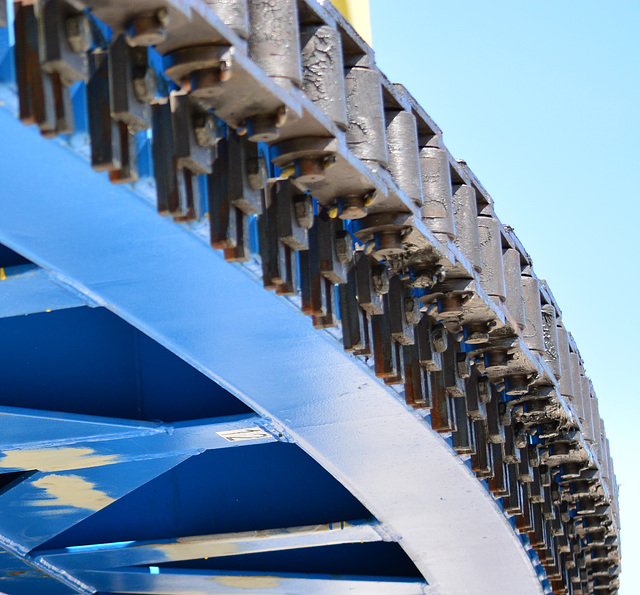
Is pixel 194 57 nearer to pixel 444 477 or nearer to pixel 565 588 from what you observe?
pixel 444 477

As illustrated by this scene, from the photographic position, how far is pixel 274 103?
6.85m

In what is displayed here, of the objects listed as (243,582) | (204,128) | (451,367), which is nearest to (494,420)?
(451,367)

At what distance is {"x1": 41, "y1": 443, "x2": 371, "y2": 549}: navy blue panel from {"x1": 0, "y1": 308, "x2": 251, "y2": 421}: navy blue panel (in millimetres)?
2301

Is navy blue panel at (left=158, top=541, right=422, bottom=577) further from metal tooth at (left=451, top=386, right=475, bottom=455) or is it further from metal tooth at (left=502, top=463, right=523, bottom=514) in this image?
metal tooth at (left=451, top=386, right=475, bottom=455)

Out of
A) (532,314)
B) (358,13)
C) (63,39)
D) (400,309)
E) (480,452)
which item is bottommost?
(480,452)

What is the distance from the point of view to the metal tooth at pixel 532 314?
39.6 ft

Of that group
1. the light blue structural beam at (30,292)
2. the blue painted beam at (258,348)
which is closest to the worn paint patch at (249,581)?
the blue painted beam at (258,348)

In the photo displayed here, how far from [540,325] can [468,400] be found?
1.18 metres

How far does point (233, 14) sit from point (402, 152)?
A: 98.1 inches

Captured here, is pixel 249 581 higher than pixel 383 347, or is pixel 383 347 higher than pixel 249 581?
pixel 383 347

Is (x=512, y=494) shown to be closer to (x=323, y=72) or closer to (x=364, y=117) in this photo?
(x=364, y=117)

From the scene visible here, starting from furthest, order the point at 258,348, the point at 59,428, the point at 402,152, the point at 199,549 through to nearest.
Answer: the point at 199,549
the point at 59,428
the point at 258,348
the point at 402,152

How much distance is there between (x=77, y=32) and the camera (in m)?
5.89

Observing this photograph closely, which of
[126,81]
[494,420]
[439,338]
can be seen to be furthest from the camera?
[494,420]
